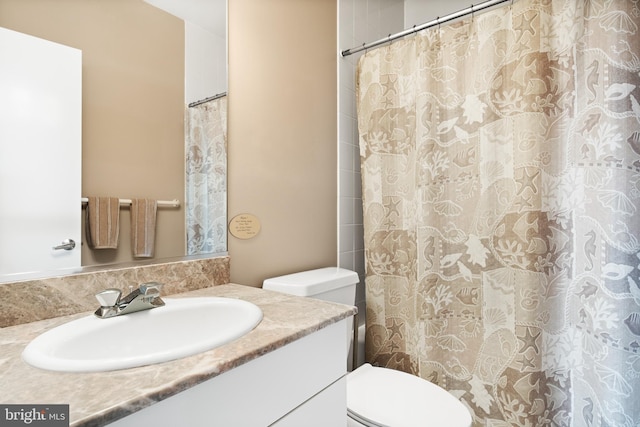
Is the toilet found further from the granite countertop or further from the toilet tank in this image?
the granite countertop

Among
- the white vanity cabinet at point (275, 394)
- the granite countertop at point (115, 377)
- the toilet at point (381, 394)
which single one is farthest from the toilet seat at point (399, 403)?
the granite countertop at point (115, 377)

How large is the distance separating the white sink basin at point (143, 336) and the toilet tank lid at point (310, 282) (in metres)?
0.35

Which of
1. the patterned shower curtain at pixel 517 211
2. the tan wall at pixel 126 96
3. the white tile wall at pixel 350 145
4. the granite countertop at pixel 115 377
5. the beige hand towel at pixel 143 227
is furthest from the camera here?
the white tile wall at pixel 350 145

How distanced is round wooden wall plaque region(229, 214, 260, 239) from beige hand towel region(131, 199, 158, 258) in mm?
289

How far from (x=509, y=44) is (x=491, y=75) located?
0.12 metres

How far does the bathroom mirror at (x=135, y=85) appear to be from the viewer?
86 centimetres

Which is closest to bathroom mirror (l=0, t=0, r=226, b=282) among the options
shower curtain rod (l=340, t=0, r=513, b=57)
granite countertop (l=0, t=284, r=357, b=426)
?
granite countertop (l=0, t=284, r=357, b=426)

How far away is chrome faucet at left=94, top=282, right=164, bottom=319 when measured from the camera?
0.78 m

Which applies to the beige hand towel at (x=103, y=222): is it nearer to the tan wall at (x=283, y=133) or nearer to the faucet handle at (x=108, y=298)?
the faucet handle at (x=108, y=298)

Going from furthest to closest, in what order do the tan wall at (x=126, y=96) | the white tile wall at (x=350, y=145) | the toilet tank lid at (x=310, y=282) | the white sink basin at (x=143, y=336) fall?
1. the white tile wall at (x=350, y=145)
2. the toilet tank lid at (x=310, y=282)
3. the tan wall at (x=126, y=96)
4. the white sink basin at (x=143, y=336)

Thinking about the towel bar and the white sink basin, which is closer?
the white sink basin

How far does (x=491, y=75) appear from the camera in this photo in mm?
1300

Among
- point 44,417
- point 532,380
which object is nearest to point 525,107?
point 532,380

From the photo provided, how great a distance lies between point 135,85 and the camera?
966mm
